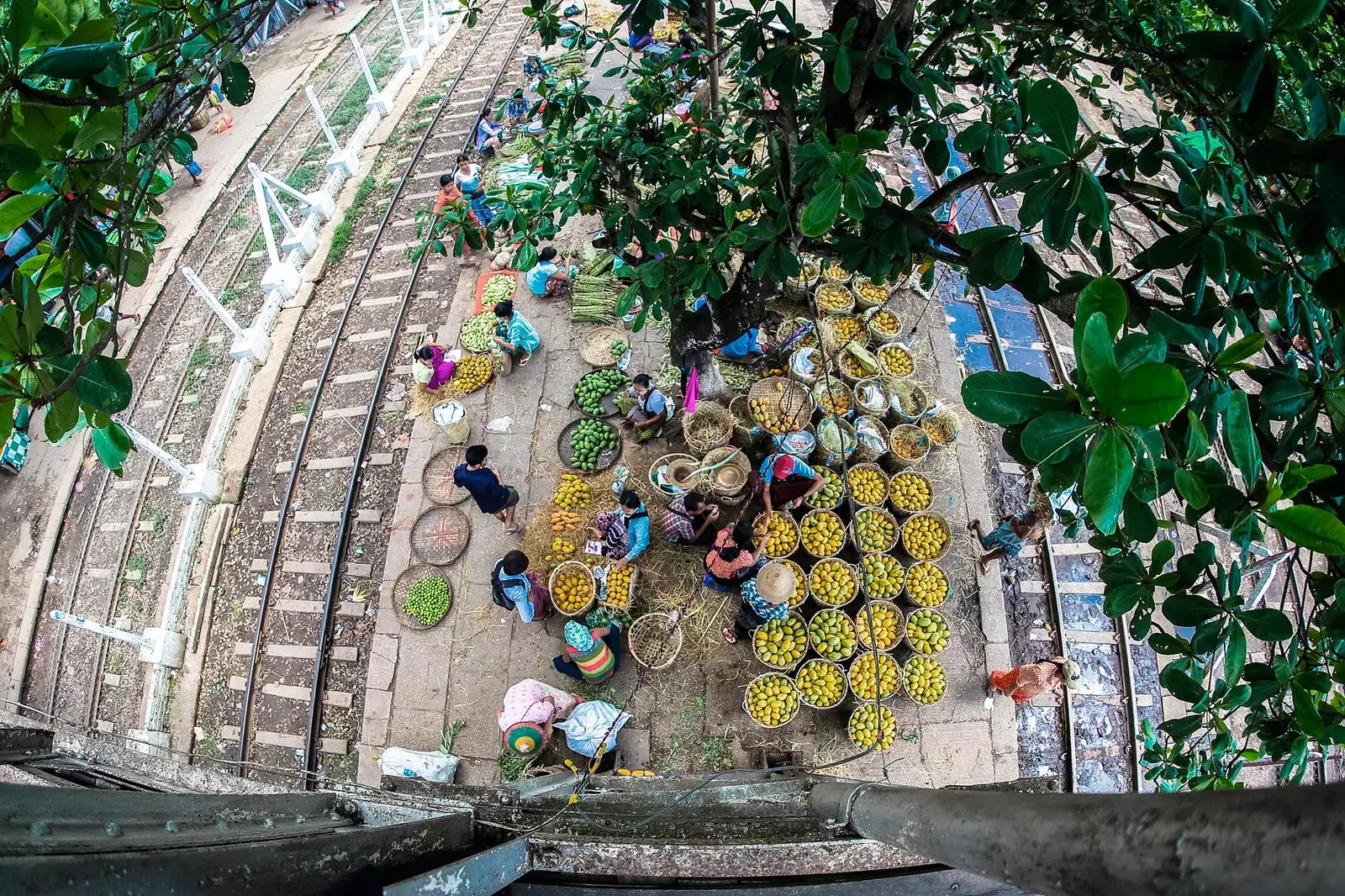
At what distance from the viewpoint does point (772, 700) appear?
5797mm

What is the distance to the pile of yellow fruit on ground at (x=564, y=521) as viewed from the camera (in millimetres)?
7023

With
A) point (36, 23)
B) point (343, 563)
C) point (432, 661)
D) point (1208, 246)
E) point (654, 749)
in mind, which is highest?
point (36, 23)

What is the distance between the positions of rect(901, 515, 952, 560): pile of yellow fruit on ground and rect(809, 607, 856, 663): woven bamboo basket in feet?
3.25

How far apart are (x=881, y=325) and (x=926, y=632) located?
3.70 meters

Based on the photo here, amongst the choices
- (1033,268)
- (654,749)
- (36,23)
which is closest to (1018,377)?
(1033,268)

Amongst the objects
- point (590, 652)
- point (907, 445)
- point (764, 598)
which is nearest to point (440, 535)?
point (590, 652)

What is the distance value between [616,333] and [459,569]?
353cm

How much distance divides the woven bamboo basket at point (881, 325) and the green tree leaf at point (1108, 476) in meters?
6.57

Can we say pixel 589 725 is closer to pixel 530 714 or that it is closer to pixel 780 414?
pixel 530 714

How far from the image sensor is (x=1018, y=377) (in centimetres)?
163

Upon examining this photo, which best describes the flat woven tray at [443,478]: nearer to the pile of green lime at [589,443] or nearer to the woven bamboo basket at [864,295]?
the pile of green lime at [589,443]

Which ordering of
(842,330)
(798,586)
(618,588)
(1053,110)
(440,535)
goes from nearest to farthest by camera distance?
1. (1053,110)
2. (798,586)
3. (618,588)
4. (440,535)
5. (842,330)

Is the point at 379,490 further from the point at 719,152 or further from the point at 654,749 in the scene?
the point at 719,152

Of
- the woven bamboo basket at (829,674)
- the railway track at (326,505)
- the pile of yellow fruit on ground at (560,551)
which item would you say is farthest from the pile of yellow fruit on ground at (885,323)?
the railway track at (326,505)
